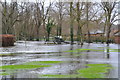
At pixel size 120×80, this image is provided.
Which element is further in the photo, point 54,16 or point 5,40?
point 54,16

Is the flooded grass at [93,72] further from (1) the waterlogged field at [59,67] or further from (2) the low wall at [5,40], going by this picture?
(2) the low wall at [5,40]

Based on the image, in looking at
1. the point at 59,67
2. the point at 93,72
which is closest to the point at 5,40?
the point at 59,67

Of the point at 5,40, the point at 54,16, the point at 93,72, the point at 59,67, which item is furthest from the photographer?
the point at 54,16

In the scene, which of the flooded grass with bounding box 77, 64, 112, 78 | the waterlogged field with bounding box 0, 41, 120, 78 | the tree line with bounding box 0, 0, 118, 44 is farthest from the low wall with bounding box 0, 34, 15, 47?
the flooded grass with bounding box 77, 64, 112, 78

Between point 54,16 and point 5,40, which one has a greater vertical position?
point 54,16

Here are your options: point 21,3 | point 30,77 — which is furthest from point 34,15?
point 30,77

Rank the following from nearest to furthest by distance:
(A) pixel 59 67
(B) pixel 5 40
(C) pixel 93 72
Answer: (C) pixel 93 72 → (A) pixel 59 67 → (B) pixel 5 40

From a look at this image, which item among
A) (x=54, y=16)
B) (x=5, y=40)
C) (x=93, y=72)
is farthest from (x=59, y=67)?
(x=54, y=16)

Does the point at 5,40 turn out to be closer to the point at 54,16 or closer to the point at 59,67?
the point at 59,67

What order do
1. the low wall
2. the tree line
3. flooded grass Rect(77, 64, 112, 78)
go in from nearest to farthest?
flooded grass Rect(77, 64, 112, 78), the low wall, the tree line

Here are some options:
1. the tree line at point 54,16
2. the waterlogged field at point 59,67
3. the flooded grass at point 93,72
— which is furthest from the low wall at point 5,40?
the flooded grass at point 93,72

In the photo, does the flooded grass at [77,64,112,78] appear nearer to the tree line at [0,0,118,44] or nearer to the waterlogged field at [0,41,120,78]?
the waterlogged field at [0,41,120,78]

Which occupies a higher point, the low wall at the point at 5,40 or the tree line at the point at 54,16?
the tree line at the point at 54,16

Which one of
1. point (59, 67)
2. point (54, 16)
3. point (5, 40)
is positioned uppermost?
Answer: point (54, 16)
